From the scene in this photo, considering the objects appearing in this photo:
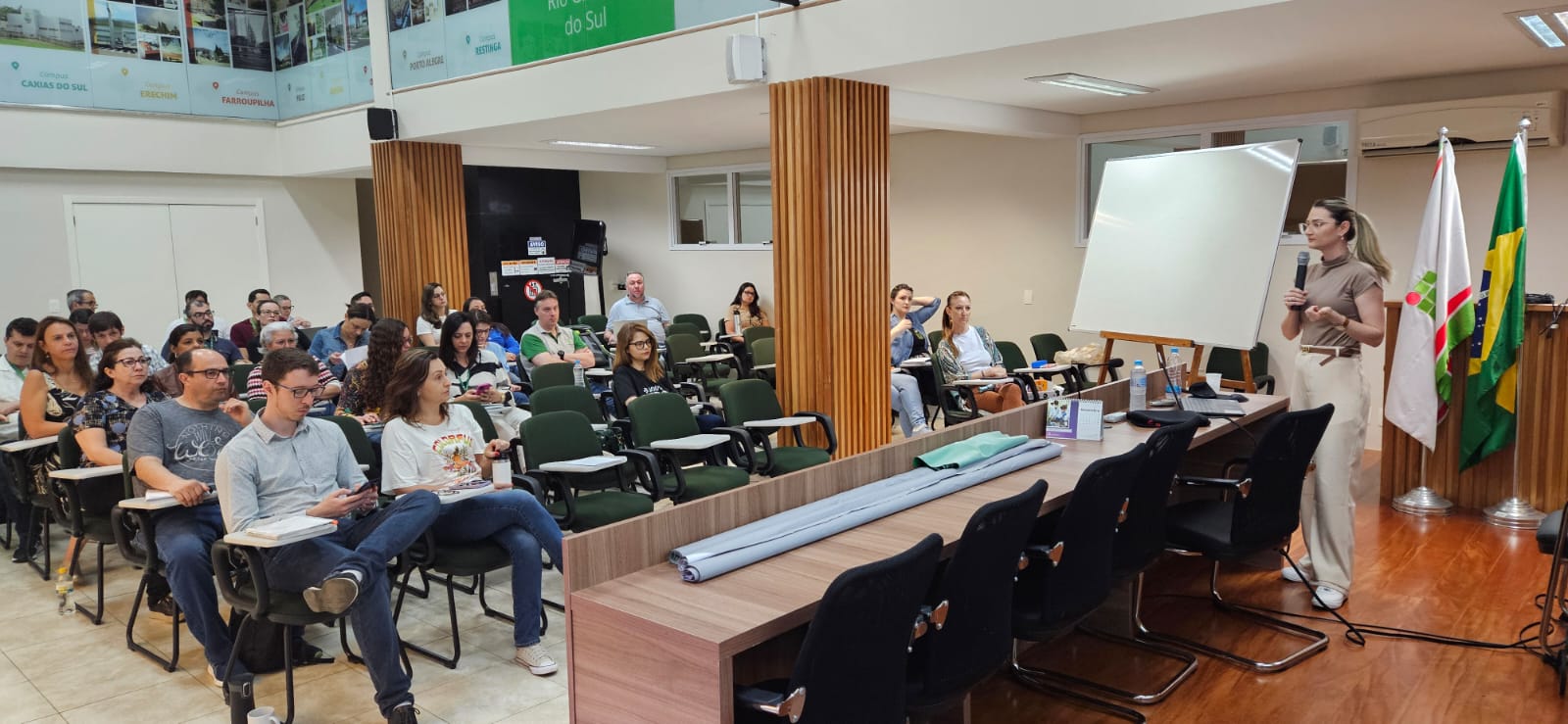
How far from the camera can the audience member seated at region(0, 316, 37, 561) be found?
577 centimetres

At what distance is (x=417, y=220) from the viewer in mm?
9891

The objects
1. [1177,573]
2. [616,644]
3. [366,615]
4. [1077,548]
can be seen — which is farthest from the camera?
[1177,573]

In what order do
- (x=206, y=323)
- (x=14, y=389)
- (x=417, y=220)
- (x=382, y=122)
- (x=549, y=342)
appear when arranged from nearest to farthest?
(x=14, y=389) → (x=549, y=342) → (x=206, y=323) → (x=382, y=122) → (x=417, y=220)

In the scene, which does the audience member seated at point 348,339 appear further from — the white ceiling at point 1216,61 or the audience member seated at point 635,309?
the audience member seated at point 635,309

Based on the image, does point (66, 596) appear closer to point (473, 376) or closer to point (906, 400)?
point (473, 376)

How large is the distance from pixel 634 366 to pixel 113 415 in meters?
2.61

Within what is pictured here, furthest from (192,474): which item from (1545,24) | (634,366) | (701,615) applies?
(1545,24)

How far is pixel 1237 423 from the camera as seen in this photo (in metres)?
4.73

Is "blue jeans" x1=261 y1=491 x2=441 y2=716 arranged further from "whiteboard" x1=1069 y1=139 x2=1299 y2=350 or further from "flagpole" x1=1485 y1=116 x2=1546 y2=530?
"flagpole" x1=1485 y1=116 x2=1546 y2=530

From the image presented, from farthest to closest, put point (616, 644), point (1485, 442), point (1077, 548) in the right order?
point (1485, 442)
point (1077, 548)
point (616, 644)

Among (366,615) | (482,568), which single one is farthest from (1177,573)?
(366,615)

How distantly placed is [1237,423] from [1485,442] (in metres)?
2.16

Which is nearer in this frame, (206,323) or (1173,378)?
(1173,378)

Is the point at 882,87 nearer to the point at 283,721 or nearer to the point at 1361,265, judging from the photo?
the point at 1361,265
